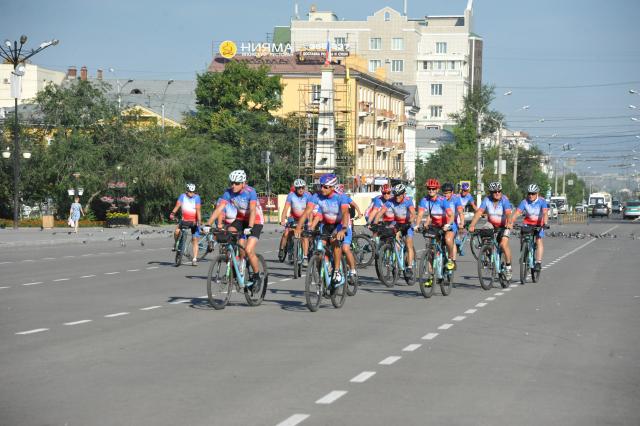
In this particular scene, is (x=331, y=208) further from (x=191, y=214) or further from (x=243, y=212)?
(x=191, y=214)

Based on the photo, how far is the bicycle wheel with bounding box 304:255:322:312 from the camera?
Result: 1605 centimetres

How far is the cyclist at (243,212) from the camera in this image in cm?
1653

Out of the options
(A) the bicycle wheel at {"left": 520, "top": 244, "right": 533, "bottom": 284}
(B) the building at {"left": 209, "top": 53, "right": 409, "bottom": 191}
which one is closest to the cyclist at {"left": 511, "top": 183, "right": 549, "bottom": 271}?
(A) the bicycle wheel at {"left": 520, "top": 244, "right": 533, "bottom": 284}

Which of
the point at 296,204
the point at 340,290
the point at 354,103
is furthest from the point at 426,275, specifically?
the point at 354,103

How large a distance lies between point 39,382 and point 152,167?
1980 inches

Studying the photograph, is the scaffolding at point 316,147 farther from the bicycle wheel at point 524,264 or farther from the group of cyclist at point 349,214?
the bicycle wheel at point 524,264

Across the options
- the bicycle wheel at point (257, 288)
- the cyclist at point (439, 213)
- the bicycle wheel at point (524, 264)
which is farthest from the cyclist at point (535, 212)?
the bicycle wheel at point (257, 288)

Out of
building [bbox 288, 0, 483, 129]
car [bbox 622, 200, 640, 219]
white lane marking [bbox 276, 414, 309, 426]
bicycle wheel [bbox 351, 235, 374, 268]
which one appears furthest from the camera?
building [bbox 288, 0, 483, 129]

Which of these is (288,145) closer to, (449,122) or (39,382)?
(39,382)

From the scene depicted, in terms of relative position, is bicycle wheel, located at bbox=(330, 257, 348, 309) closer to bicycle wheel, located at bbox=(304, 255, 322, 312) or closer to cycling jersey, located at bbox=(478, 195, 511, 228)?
bicycle wheel, located at bbox=(304, 255, 322, 312)

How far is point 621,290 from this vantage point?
69.3 ft

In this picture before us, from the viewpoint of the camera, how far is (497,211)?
838 inches

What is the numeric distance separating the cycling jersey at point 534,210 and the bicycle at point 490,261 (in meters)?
1.45

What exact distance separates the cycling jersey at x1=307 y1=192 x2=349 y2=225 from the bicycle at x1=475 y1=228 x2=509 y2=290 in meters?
4.64
